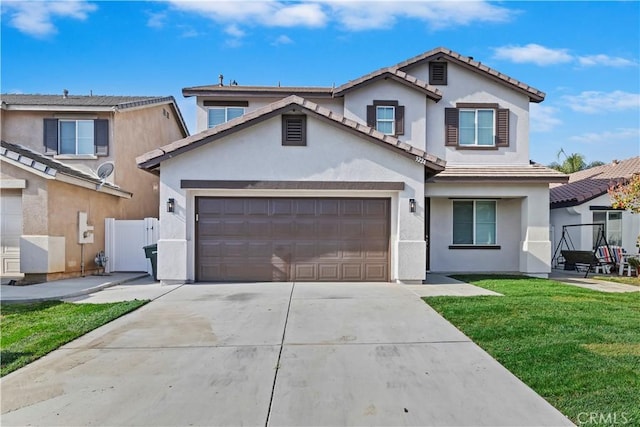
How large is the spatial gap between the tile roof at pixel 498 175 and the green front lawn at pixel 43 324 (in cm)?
965

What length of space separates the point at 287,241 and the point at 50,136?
10.3m

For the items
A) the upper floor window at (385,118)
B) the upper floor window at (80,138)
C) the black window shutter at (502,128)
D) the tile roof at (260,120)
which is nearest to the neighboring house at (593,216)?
the black window shutter at (502,128)

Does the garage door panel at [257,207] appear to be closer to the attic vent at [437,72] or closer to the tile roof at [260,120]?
the tile roof at [260,120]

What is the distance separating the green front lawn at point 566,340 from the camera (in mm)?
4418

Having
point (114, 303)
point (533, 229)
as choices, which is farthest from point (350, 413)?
point (533, 229)

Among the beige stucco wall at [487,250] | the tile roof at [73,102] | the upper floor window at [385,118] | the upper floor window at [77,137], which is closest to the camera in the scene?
the beige stucco wall at [487,250]

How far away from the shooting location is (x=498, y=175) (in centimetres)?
1392

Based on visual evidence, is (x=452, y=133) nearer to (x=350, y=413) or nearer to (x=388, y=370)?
(x=388, y=370)

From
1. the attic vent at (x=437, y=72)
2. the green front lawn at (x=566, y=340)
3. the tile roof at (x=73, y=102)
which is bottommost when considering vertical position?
the green front lawn at (x=566, y=340)

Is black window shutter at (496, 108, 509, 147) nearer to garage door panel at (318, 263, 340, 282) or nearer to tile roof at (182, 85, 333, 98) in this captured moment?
tile roof at (182, 85, 333, 98)

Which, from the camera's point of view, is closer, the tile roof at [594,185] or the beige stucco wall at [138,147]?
the beige stucco wall at [138,147]

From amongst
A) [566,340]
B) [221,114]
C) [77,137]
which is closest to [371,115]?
[221,114]

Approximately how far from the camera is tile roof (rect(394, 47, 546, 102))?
15.3 meters

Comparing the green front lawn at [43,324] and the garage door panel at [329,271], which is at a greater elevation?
the garage door panel at [329,271]
